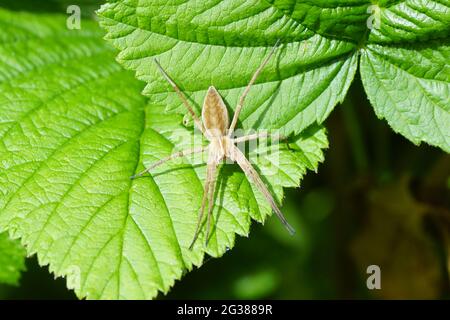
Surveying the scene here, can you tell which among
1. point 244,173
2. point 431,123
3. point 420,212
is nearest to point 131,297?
point 244,173

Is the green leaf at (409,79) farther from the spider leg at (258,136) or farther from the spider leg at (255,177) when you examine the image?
the spider leg at (255,177)

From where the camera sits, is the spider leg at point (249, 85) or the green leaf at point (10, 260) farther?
the green leaf at point (10, 260)

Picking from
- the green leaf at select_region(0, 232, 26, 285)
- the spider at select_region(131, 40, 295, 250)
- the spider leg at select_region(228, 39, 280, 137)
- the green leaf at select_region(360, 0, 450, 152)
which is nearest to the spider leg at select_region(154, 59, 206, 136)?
the spider at select_region(131, 40, 295, 250)

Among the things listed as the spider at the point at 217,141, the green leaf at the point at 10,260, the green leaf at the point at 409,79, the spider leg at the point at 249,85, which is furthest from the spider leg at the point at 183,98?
the green leaf at the point at 10,260
